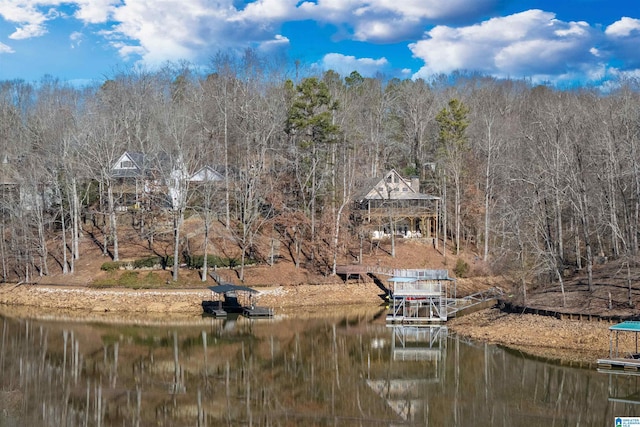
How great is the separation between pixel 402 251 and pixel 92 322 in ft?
91.1

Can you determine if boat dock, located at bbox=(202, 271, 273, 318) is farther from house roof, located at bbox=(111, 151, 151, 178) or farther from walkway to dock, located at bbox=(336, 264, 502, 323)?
house roof, located at bbox=(111, 151, 151, 178)

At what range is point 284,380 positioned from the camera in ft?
91.7

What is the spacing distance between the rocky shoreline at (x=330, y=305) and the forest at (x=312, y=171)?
3377mm

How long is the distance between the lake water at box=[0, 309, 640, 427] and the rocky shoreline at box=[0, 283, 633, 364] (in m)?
2.03

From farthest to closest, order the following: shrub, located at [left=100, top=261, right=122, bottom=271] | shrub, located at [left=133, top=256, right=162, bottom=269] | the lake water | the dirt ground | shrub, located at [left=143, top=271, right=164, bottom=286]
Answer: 1. shrub, located at [left=133, top=256, right=162, bottom=269]
2. shrub, located at [left=100, top=261, right=122, bottom=271]
3. shrub, located at [left=143, top=271, right=164, bottom=286]
4. the dirt ground
5. the lake water

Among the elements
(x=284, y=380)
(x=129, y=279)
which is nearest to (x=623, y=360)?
(x=284, y=380)

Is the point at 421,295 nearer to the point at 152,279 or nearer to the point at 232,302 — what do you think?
the point at 232,302

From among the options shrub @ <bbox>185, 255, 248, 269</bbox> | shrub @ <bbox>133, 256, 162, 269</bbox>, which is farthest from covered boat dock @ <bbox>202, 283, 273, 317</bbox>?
shrub @ <bbox>133, 256, 162, 269</bbox>

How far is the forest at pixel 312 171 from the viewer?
154 feet

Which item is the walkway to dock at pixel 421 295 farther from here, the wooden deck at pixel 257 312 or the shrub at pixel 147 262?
the shrub at pixel 147 262

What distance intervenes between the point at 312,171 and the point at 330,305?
12.9 meters

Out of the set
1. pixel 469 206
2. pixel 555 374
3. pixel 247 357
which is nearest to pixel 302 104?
pixel 469 206

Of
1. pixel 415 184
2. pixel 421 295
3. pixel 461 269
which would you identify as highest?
pixel 415 184

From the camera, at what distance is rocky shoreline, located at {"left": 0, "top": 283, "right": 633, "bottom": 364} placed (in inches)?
1278
